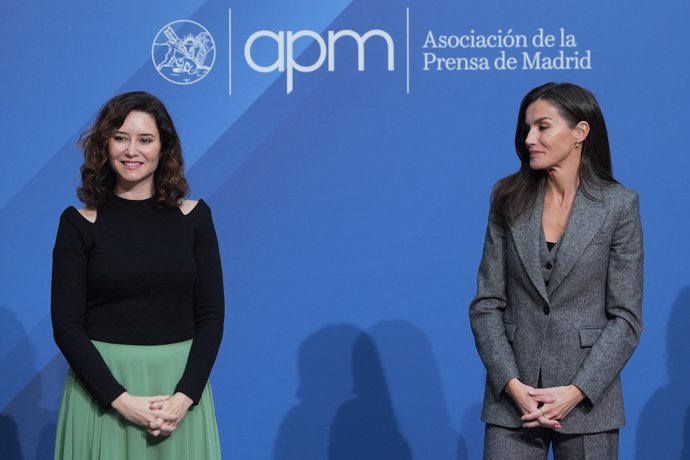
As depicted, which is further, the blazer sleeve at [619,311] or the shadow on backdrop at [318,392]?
the shadow on backdrop at [318,392]

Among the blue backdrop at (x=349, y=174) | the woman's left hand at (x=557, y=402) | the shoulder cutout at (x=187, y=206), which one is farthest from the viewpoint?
the blue backdrop at (x=349, y=174)

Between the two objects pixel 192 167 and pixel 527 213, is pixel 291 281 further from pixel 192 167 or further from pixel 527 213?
pixel 527 213

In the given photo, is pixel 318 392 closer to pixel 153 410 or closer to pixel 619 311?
pixel 153 410

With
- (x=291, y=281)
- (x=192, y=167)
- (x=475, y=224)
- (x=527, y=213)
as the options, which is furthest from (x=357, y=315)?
(x=527, y=213)

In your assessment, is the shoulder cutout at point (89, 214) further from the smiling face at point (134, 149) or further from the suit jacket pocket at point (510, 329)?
the suit jacket pocket at point (510, 329)

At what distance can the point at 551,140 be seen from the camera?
2.59m

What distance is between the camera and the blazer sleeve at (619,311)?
2.49 metres

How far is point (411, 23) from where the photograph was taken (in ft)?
12.7

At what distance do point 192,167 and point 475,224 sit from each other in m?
1.14

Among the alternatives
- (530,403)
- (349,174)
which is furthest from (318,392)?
(530,403)

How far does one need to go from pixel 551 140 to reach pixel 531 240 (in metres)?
0.27

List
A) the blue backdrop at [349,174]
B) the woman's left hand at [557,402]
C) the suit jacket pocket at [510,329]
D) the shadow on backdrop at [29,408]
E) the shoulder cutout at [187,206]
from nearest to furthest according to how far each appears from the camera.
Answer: the woman's left hand at [557,402], the suit jacket pocket at [510,329], the shoulder cutout at [187,206], the blue backdrop at [349,174], the shadow on backdrop at [29,408]

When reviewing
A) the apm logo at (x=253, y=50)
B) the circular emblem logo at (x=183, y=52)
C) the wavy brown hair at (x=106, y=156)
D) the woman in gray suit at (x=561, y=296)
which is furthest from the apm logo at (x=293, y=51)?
the woman in gray suit at (x=561, y=296)

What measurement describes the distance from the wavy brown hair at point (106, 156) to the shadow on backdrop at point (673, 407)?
2.11m
